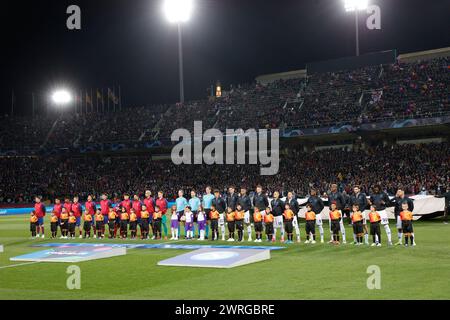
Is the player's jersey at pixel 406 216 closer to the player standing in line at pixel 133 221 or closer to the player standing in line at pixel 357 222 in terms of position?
the player standing in line at pixel 357 222

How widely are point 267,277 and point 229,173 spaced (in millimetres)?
30794

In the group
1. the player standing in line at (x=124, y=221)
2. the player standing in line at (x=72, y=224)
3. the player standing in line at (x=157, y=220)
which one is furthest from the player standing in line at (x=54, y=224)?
the player standing in line at (x=157, y=220)

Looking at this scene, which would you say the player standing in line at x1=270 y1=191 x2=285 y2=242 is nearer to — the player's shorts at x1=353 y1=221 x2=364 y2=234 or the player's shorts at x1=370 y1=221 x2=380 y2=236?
the player's shorts at x1=353 y1=221 x2=364 y2=234

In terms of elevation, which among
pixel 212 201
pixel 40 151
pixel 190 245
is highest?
pixel 40 151

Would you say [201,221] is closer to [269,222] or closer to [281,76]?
[269,222]

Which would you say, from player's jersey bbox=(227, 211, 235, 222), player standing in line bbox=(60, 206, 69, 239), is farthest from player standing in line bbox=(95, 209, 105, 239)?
player's jersey bbox=(227, 211, 235, 222)

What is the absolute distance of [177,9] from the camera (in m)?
41.1

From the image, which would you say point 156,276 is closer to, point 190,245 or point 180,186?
point 190,245

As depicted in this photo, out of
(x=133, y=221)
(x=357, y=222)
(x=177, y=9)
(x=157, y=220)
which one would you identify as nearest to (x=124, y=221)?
(x=133, y=221)

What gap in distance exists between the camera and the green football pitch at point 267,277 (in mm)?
8469

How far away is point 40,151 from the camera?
50.3m
